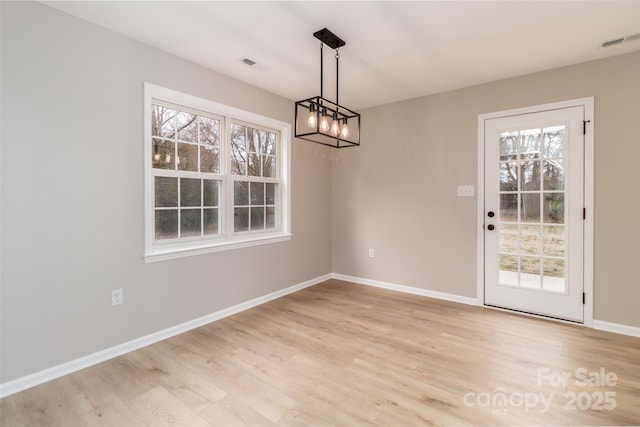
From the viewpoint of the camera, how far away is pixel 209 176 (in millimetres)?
3186

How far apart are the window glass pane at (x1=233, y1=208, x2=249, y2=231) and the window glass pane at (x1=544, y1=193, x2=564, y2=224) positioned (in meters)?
3.31

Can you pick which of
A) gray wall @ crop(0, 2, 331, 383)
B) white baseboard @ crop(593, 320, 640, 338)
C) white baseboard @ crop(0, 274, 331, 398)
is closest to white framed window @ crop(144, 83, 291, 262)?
gray wall @ crop(0, 2, 331, 383)

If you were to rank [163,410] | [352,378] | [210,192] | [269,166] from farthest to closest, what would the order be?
[269,166]
[210,192]
[352,378]
[163,410]

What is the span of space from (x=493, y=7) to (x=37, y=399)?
13.2 ft

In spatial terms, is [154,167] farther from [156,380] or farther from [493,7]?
[493,7]

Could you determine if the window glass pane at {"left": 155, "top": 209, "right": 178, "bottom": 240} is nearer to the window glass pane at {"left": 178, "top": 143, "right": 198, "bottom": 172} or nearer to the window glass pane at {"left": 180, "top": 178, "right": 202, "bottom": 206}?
the window glass pane at {"left": 180, "top": 178, "right": 202, "bottom": 206}

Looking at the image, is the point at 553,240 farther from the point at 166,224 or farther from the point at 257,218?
the point at 166,224

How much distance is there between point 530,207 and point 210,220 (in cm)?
347

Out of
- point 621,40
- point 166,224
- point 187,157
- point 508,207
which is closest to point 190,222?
point 166,224

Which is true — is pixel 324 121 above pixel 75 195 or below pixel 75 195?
above

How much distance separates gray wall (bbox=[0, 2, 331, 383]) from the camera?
2.01 metres

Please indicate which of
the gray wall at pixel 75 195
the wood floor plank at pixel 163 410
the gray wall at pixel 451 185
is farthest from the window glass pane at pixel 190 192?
the gray wall at pixel 451 185

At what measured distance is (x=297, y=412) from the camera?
1801mm

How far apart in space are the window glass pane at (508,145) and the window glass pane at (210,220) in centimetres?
330
